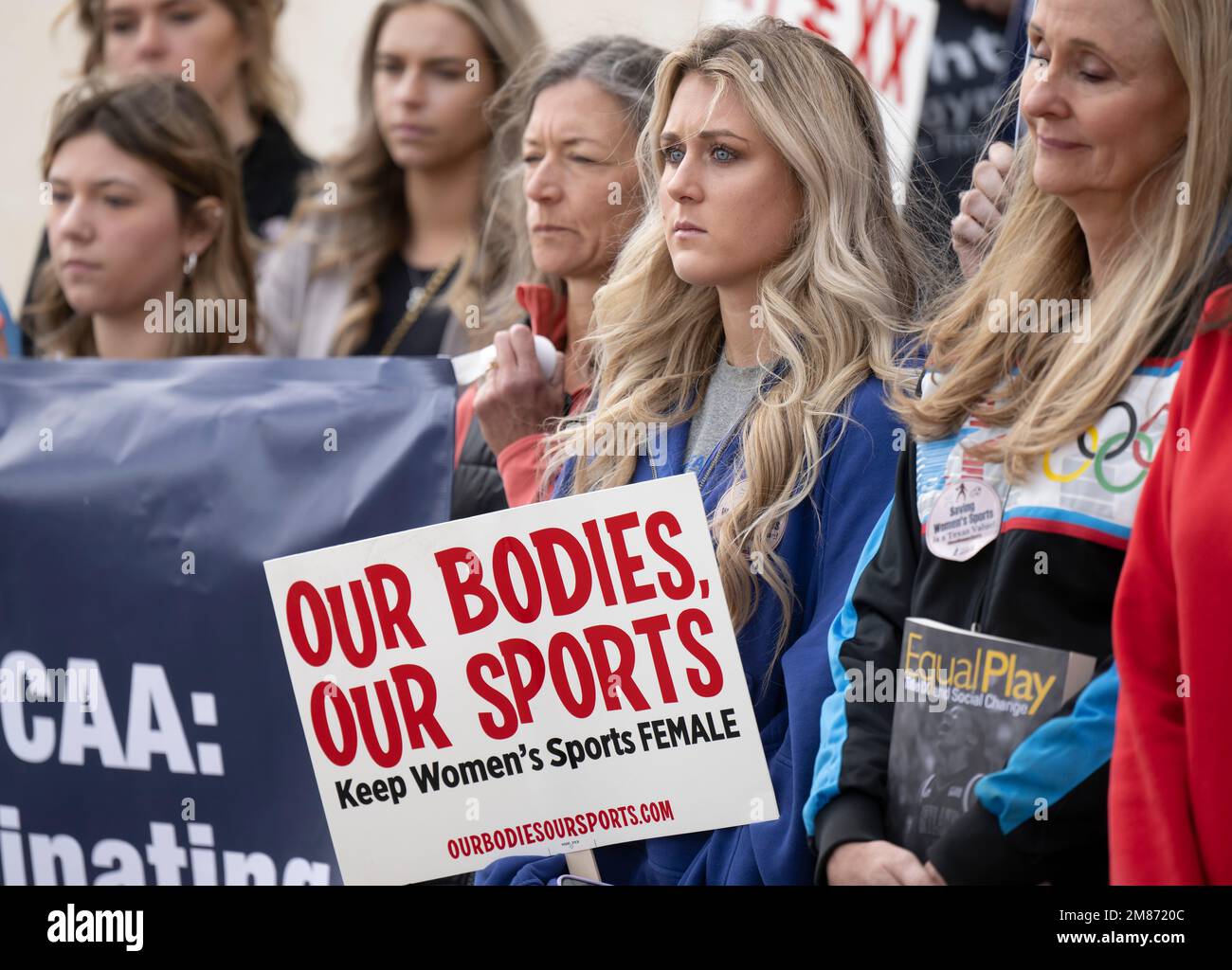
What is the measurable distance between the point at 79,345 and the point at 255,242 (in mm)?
736

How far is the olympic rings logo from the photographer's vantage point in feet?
7.04

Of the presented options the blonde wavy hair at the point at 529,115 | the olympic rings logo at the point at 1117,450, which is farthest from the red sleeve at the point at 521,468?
the olympic rings logo at the point at 1117,450

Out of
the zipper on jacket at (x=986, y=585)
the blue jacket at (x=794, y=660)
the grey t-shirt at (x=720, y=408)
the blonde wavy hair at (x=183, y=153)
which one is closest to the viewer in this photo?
the zipper on jacket at (x=986, y=585)

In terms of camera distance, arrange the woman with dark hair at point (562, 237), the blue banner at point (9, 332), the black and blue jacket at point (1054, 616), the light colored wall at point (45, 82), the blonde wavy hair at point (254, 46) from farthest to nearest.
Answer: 1. the light colored wall at point (45, 82)
2. the blonde wavy hair at point (254, 46)
3. the blue banner at point (9, 332)
4. the woman with dark hair at point (562, 237)
5. the black and blue jacket at point (1054, 616)

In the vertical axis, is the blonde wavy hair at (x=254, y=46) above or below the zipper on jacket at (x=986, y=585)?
above

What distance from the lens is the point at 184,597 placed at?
3277 mm

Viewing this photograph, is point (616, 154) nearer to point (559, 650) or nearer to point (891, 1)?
point (559, 650)

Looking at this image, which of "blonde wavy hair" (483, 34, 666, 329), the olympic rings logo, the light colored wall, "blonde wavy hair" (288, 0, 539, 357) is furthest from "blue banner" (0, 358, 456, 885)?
the light colored wall

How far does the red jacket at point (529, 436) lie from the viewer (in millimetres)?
3148

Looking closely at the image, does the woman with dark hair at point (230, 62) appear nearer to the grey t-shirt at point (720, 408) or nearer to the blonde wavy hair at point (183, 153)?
the blonde wavy hair at point (183, 153)

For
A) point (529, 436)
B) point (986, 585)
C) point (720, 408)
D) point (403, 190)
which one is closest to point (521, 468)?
point (529, 436)

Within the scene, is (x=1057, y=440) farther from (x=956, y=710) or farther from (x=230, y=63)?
(x=230, y=63)

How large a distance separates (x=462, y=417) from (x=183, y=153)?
131cm

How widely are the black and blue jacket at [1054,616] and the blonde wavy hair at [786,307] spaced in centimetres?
38
